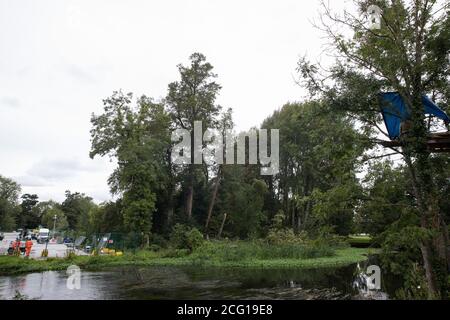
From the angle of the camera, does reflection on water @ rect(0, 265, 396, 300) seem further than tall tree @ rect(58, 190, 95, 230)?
No

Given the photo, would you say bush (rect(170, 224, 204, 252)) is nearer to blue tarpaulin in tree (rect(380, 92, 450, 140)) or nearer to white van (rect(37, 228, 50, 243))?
blue tarpaulin in tree (rect(380, 92, 450, 140))

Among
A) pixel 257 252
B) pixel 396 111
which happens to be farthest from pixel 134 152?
pixel 396 111

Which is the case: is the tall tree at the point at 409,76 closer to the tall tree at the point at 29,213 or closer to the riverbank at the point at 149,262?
the riverbank at the point at 149,262

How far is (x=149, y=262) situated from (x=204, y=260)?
352 cm

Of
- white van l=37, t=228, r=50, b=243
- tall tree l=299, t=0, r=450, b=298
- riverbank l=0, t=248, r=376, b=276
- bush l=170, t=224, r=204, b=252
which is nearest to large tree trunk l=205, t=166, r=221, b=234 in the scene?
bush l=170, t=224, r=204, b=252

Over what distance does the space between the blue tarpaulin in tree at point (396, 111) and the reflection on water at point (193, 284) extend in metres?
4.29

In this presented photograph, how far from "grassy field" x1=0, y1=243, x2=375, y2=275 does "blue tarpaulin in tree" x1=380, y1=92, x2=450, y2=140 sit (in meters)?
13.5

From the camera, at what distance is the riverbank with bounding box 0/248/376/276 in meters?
18.7

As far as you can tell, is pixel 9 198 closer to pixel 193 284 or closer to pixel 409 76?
pixel 193 284

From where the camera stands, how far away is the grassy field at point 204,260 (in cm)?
1902

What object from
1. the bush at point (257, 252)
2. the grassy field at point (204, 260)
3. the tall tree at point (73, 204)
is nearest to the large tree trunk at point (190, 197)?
the grassy field at point (204, 260)

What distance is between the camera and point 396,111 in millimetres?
7996
